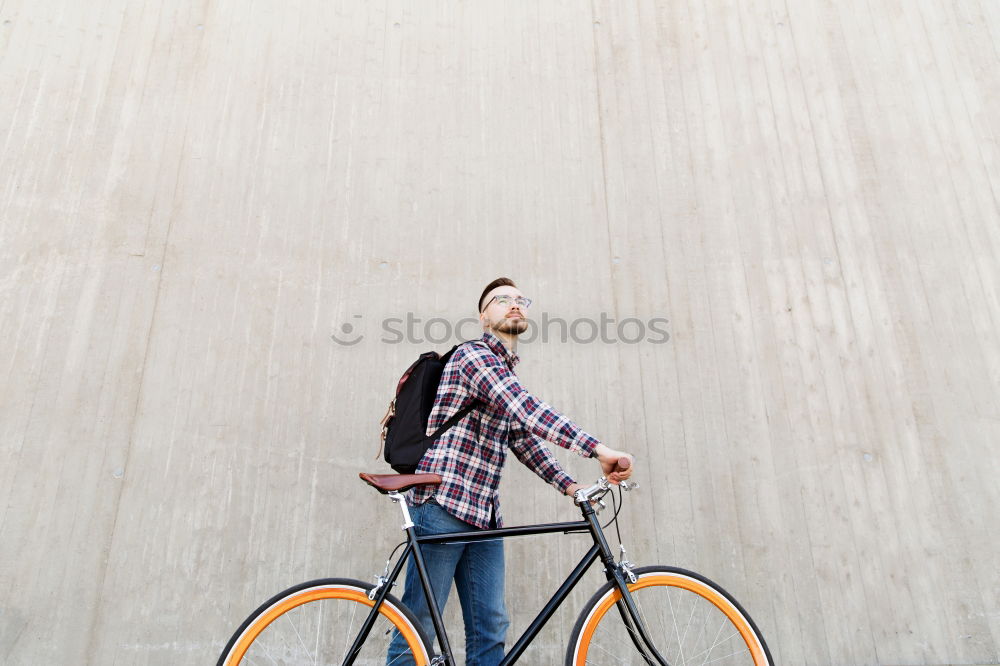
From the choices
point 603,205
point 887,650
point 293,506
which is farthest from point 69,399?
point 887,650

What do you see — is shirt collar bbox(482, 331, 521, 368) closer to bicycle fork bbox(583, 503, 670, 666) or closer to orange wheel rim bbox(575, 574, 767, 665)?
bicycle fork bbox(583, 503, 670, 666)

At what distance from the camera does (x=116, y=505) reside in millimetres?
2727

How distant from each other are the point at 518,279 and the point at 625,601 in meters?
1.72

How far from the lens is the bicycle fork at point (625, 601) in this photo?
1714 millimetres

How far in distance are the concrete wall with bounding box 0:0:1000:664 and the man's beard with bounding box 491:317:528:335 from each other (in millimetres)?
964

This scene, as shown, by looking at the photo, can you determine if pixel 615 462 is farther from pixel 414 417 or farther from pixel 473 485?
pixel 414 417

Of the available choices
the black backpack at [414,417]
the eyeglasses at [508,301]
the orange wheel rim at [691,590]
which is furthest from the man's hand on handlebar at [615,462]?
the eyeglasses at [508,301]

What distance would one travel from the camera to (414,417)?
1.96 m

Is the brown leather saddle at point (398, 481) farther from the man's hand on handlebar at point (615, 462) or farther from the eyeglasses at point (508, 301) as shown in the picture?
the eyeglasses at point (508, 301)

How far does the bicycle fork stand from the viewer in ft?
5.62

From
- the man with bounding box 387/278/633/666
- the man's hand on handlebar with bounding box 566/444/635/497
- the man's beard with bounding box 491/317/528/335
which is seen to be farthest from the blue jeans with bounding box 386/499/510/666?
the man's beard with bounding box 491/317/528/335

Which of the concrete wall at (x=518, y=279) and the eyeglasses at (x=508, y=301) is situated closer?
the eyeglasses at (x=508, y=301)

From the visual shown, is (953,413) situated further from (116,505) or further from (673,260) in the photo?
(116,505)

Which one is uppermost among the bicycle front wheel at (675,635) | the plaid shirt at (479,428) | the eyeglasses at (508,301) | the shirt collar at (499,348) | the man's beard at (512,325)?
the eyeglasses at (508,301)
